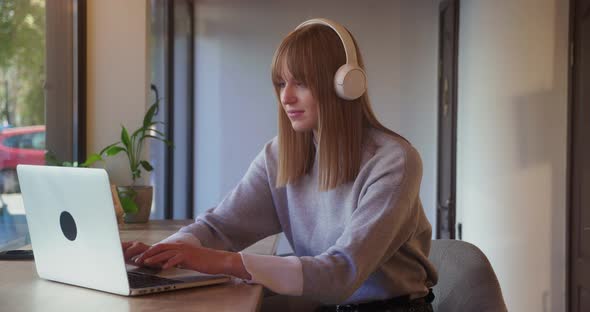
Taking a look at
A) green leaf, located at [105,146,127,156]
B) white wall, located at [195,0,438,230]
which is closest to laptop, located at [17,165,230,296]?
green leaf, located at [105,146,127,156]

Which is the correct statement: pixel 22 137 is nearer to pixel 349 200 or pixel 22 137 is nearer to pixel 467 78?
pixel 349 200

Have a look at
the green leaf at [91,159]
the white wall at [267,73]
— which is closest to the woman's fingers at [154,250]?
the green leaf at [91,159]

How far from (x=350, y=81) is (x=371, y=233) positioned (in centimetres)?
30

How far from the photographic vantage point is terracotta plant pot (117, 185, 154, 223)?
2.58m

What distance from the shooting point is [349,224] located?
1305 millimetres

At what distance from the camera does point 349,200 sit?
4.62 ft

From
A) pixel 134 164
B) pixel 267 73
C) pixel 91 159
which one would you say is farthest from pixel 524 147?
pixel 267 73

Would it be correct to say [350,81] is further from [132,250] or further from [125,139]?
[125,139]

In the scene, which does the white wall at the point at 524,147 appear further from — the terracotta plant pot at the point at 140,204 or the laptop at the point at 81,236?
the laptop at the point at 81,236

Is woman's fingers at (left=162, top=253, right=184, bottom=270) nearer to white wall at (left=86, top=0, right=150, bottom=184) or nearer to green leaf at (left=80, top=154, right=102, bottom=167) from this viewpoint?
green leaf at (left=80, top=154, right=102, bottom=167)

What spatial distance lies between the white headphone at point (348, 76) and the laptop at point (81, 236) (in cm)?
41

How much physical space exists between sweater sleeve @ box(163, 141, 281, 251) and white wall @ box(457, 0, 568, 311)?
1.74 meters

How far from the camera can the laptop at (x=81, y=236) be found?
1154 millimetres

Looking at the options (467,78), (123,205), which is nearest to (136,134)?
(123,205)
